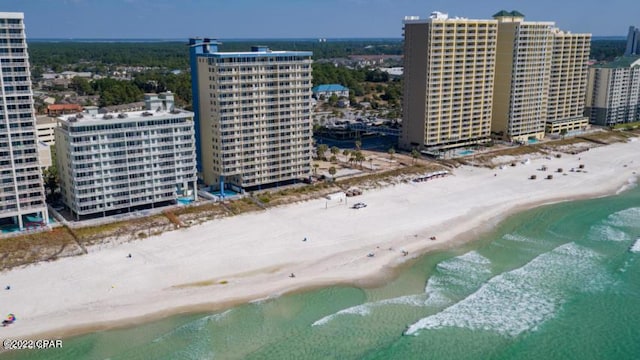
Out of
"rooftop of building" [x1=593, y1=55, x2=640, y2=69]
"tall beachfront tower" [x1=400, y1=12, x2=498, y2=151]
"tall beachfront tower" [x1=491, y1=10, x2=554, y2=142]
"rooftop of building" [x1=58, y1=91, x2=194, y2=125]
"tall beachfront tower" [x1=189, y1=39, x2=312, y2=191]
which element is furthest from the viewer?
"rooftop of building" [x1=593, y1=55, x2=640, y2=69]

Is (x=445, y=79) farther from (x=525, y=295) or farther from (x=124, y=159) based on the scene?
(x=124, y=159)

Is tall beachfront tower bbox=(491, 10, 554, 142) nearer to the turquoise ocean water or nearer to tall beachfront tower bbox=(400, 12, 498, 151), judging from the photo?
tall beachfront tower bbox=(400, 12, 498, 151)

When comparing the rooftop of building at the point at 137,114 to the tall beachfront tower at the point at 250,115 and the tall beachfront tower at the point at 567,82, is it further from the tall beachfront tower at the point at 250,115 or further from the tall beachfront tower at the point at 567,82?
the tall beachfront tower at the point at 567,82

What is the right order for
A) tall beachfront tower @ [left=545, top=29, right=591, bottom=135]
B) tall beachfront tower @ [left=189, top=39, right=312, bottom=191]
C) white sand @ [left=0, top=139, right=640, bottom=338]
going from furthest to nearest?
tall beachfront tower @ [left=545, top=29, right=591, bottom=135], tall beachfront tower @ [left=189, top=39, right=312, bottom=191], white sand @ [left=0, top=139, right=640, bottom=338]

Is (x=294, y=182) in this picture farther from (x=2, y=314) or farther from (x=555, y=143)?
(x=555, y=143)

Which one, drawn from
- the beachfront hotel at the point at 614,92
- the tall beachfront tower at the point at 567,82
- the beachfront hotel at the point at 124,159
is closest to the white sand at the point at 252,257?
the beachfront hotel at the point at 124,159

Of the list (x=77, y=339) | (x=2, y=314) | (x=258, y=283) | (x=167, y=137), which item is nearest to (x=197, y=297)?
(x=258, y=283)

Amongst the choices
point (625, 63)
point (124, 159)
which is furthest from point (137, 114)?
point (625, 63)

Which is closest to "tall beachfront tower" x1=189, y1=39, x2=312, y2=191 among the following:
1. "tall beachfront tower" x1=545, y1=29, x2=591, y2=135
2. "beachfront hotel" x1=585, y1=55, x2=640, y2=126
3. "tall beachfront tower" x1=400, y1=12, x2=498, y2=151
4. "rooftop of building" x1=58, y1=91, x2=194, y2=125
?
"rooftop of building" x1=58, y1=91, x2=194, y2=125
